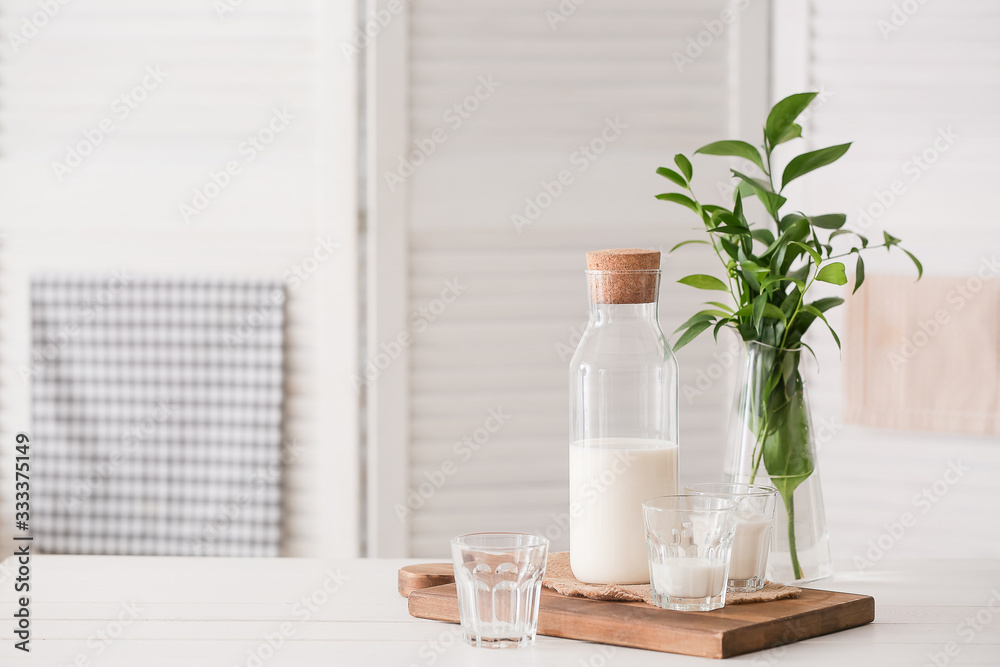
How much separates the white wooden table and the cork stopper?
0.31 metres

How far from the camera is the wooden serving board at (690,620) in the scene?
0.79 meters

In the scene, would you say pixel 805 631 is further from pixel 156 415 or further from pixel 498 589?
pixel 156 415

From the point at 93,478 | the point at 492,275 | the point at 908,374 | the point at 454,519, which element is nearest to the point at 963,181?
the point at 908,374

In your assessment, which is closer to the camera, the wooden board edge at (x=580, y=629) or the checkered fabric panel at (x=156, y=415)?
the wooden board edge at (x=580, y=629)
